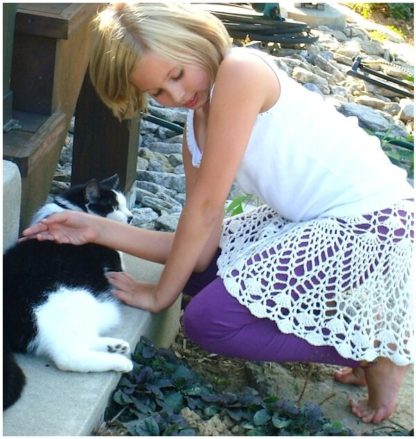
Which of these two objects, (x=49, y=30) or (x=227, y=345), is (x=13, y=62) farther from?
(x=227, y=345)

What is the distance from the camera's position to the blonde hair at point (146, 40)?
2473mm

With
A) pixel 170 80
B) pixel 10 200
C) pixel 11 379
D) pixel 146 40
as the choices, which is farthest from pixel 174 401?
pixel 146 40

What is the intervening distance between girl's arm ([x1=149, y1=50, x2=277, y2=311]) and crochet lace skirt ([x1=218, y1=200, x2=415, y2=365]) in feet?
0.50

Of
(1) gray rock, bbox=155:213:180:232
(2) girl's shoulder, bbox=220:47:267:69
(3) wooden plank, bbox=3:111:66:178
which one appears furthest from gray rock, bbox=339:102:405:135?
(2) girl's shoulder, bbox=220:47:267:69

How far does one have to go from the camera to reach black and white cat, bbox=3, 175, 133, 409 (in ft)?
7.79

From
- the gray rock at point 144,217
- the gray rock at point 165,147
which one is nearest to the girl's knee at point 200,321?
the gray rock at point 144,217

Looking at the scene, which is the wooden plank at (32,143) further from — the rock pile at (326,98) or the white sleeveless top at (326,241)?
the rock pile at (326,98)

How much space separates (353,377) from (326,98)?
11.9 feet

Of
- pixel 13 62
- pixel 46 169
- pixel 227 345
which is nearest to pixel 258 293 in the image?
pixel 227 345

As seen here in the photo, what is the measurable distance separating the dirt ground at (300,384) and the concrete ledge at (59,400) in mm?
440

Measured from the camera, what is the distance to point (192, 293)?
3129 millimetres

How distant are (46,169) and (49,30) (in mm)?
471

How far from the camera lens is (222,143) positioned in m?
2.53

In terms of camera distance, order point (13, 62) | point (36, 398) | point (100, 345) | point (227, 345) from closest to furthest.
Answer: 1. point (36, 398)
2. point (100, 345)
3. point (227, 345)
4. point (13, 62)
